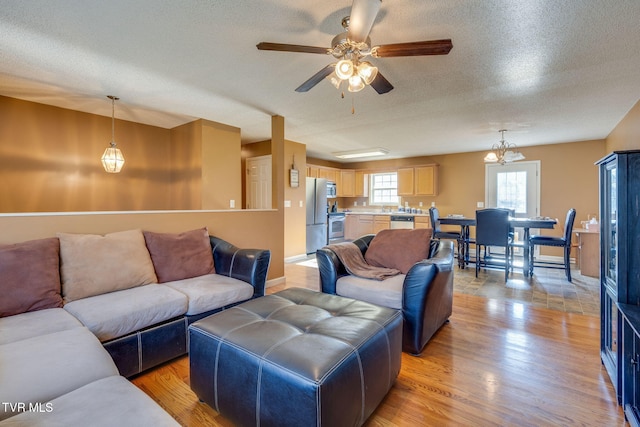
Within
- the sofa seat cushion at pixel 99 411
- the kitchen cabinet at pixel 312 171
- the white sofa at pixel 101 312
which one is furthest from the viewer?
the kitchen cabinet at pixel 312 171

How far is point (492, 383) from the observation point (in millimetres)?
1875

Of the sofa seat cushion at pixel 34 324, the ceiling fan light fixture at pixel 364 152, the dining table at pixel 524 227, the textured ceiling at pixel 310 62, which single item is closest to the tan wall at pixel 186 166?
the textured ceiling at pixel 310 62

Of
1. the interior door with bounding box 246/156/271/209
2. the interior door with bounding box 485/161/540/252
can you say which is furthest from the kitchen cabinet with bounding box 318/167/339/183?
the interior door with bounding box 485/161/540/252

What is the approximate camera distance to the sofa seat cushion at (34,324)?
4.99ft

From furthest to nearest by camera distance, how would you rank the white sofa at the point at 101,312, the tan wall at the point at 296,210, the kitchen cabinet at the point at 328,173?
the kitchen cabinet at the point at 328,173
the tan wall at the point at 296,210
the white sofa at the point at 101,312

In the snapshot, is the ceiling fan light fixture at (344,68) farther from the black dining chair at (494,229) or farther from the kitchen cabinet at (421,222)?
the kitchen cabinet at (421,222)

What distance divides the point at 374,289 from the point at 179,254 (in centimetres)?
177

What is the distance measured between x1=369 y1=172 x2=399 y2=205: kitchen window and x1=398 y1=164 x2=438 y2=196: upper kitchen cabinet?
435 millimetres

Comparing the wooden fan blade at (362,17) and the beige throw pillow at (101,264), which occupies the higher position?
the wooden fan blade at (362,17)

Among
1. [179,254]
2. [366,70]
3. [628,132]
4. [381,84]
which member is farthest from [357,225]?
[366,70]

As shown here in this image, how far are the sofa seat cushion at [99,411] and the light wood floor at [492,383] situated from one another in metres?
0.69

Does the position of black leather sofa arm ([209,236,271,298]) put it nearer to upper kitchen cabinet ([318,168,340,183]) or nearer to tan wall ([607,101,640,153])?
tan wall ([607,101,640,153])

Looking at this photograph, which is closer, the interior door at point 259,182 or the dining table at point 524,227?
the dining table at point 524,227

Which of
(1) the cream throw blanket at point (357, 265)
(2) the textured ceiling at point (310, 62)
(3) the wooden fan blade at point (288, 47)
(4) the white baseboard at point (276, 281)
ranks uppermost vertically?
(2) the textured ceiling at point (310, 62)
